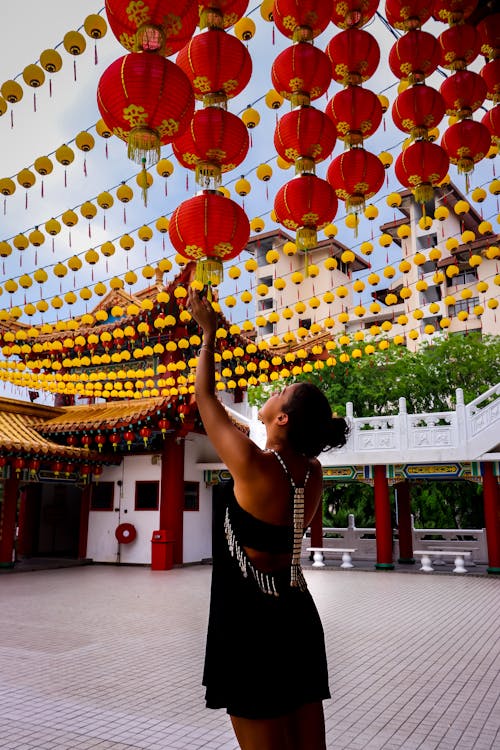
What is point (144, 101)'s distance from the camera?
4.17 m

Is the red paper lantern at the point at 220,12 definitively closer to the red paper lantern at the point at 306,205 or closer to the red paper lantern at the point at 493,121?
the red paper lantern at the point at 306,205

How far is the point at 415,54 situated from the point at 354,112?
26.6 inches

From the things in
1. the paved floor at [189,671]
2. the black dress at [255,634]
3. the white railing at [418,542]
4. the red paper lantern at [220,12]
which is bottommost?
the paved floor at [189,671]

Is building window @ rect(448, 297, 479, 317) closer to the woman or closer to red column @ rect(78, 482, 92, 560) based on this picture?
red column @ rect(78, 482, 92, 560)

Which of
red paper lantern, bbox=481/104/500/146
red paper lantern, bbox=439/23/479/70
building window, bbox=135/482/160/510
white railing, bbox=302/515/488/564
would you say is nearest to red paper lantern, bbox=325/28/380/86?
red paper lantern, bbox=439/23/479/70

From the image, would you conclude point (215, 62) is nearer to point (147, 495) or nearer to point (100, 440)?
point (100, 440)

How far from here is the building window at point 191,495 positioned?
656 inches

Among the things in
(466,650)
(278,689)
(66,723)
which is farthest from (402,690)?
(278,689)

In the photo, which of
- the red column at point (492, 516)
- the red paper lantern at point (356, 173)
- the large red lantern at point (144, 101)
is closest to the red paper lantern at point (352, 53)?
the red paper lantern at point (356, 173)

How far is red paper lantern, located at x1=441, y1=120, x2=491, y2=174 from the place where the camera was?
19.0 ft

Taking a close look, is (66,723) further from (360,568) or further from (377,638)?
(360,568)

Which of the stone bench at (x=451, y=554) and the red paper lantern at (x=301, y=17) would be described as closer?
the red paper lantern at (x=301, y=17)

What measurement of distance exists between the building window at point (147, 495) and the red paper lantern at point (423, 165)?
12.1 m

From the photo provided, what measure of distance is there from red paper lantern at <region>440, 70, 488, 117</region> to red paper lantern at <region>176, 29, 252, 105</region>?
1.97 m
